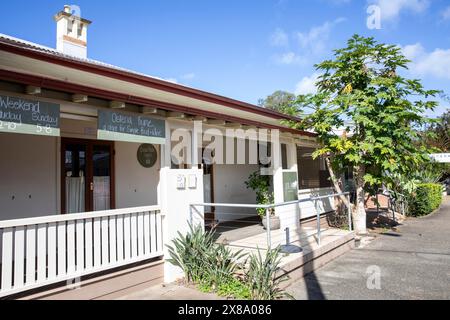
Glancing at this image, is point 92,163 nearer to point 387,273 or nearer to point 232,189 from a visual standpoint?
point 232,189

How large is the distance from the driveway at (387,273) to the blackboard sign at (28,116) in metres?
4.25

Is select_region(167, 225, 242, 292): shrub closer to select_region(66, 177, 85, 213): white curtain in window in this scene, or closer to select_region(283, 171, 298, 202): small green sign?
select_region(66, 177, 85, 213): white curtain in window

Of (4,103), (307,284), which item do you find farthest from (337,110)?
(4,103)

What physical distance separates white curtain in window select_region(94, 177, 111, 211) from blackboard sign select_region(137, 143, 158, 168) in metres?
1.01

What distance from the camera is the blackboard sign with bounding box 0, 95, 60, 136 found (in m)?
3.60

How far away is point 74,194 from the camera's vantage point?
257 inches

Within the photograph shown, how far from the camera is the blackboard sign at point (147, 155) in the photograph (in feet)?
25.5

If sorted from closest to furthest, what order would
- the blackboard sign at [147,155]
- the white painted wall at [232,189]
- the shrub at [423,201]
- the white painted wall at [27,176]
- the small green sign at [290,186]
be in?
the white painted wall at [27,176], the blackboard sign at [147,155], the small green sign at [290,186], the white painted wall at [232,189], the shrub at [423,201]

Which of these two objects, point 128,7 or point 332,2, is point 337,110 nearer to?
point 332,2

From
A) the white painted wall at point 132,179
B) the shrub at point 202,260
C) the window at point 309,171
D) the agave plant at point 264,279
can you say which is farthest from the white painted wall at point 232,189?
the agave plant at point 264,279

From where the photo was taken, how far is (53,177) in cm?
622

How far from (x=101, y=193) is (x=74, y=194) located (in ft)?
1.93

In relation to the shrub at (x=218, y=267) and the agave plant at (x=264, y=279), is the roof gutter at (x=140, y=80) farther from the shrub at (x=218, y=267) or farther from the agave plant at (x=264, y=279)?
the agave plant at (x=264, y=279)

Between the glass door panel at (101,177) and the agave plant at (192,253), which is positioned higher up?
the glass door panel at (101,177)
